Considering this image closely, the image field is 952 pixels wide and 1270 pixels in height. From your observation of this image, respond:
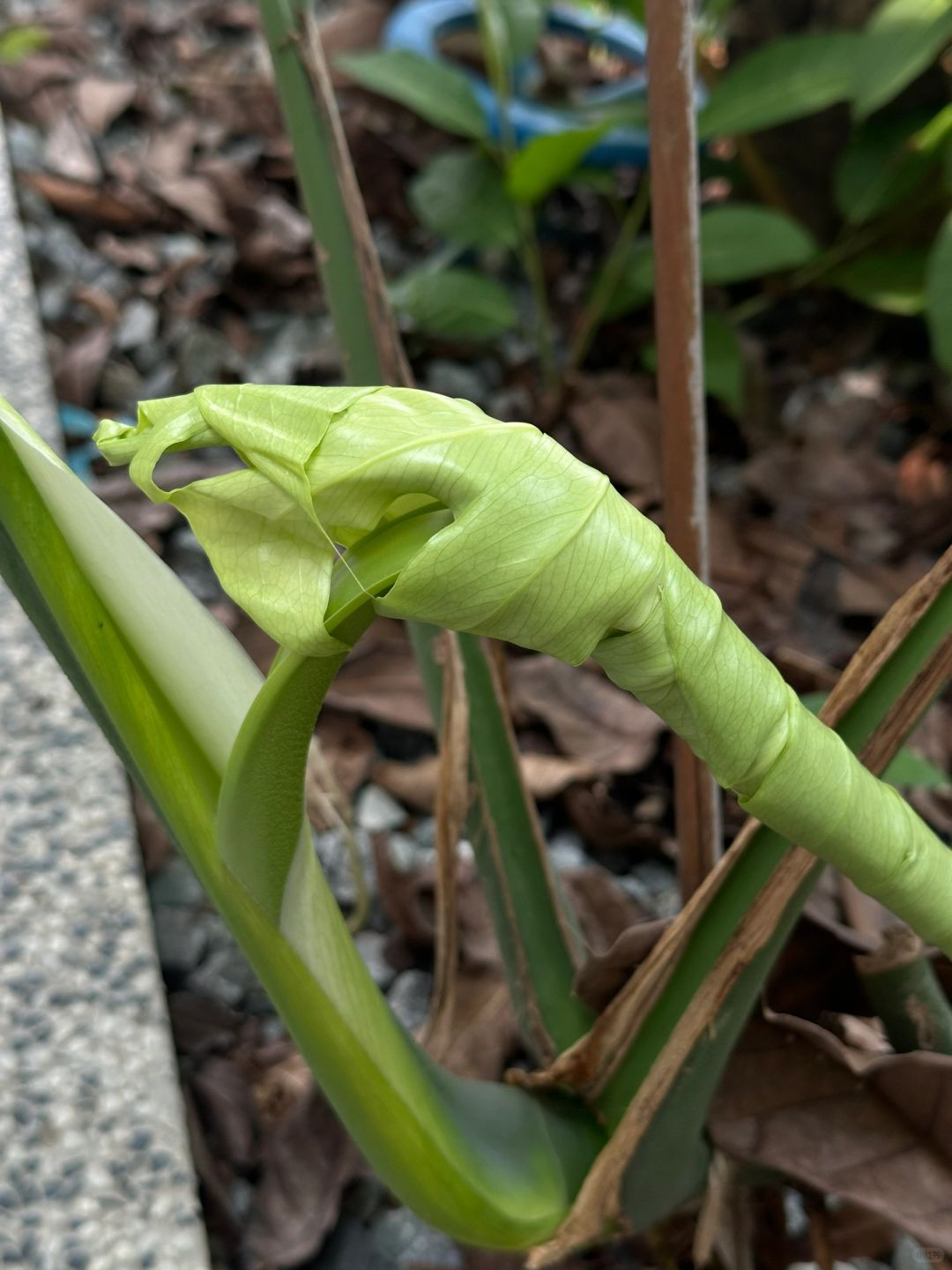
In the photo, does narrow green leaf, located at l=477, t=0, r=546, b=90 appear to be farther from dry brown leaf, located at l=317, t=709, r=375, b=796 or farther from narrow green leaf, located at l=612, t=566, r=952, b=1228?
narrow green leaf, located at l=612, t=566, r=952, b=1228

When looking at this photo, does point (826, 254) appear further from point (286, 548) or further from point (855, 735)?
point (286, 548)

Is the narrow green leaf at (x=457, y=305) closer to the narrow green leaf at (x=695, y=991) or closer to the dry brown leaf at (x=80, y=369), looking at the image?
the dry brown leaf at (x=80, y=369)

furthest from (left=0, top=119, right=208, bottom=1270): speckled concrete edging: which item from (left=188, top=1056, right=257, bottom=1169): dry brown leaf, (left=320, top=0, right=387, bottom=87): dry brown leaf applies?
(left=320, top=0, right=387, bottom=87): dry brown leaf

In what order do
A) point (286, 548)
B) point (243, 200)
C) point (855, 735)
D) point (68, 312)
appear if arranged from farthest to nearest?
point (243, 200) < point (68, 312) < point (855, 735) < point (286, 548)

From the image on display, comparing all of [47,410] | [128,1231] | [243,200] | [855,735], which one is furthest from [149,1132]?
[243,200]

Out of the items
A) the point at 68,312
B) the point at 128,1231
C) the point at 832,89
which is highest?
the point at 832,89

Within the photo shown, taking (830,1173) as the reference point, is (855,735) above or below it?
above

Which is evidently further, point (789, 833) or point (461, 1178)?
point (461, 1178)
